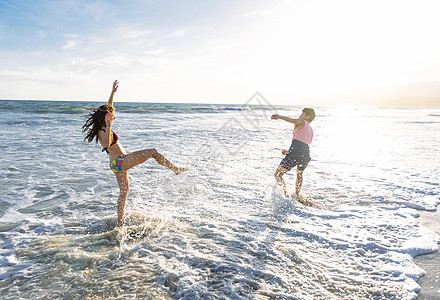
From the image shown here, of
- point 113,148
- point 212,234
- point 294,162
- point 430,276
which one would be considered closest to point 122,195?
point 113,148

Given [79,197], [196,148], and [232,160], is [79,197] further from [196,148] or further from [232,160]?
[196,148]

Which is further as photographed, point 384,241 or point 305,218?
point 305,218

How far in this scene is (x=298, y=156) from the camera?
5.54m

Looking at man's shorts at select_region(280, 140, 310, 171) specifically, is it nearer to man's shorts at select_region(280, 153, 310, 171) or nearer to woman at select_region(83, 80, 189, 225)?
man's shorts at select_region(280, 153, 310, 171)

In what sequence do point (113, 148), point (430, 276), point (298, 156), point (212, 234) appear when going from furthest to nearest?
point (298, 156) < point (113, 148) < point (212, 234) < point (430, 276)

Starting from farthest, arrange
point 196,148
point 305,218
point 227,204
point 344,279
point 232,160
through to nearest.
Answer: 1. point 196,148
2. point 232,160
3. point 227,204
4. point 305,218
5. point 344,279

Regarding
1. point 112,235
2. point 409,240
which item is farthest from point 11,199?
point 409,240

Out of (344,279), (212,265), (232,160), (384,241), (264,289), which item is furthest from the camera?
(232,160)

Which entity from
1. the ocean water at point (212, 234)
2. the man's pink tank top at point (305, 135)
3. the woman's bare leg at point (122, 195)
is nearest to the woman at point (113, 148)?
the woman's bare leg at point (122, 195)

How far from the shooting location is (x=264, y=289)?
273 cm

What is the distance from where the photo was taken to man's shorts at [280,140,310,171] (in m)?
5.55

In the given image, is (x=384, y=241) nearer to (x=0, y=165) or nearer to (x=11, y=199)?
(x=11, y=199)

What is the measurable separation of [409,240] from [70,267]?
466 cm

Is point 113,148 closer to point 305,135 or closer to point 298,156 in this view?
point 298,156
